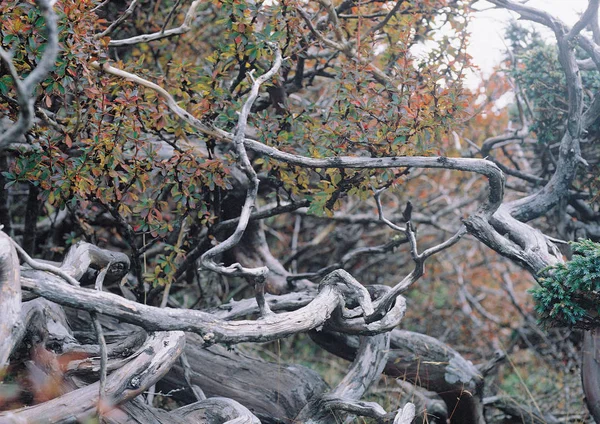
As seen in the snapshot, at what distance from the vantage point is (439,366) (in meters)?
3.97

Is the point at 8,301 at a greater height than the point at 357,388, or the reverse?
the point at 8,301

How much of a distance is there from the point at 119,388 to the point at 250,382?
4.15 ft

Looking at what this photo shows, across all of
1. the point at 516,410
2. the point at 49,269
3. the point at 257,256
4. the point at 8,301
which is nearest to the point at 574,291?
the point at 516,410

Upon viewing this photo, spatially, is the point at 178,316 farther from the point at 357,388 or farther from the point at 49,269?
the point at 357,388

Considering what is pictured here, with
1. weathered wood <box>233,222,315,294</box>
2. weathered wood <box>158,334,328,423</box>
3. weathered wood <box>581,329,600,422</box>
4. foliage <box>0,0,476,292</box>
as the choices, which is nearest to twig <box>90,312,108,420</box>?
foliage <box>0,0,476,292</box>

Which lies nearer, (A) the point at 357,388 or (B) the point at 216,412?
(B) the point at 216,412

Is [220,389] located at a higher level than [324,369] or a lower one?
higher

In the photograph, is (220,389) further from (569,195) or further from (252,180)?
(569,195)

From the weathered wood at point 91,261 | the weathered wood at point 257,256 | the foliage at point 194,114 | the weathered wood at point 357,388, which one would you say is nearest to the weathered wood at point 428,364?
the weathered wood at point 357,388

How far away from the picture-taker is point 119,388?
2.45m

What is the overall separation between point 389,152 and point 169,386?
6.26 feet

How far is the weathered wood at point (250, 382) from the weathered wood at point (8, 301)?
5.26 ft

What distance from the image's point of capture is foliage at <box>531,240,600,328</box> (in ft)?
9.13

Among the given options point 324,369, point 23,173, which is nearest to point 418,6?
point 23,173
